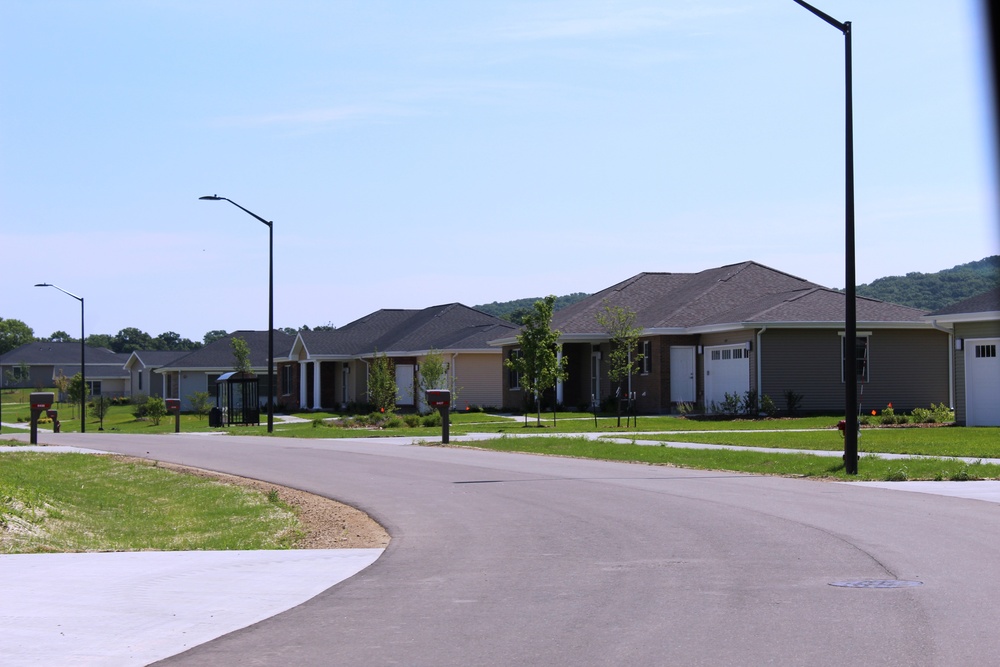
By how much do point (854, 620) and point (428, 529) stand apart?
6.25m

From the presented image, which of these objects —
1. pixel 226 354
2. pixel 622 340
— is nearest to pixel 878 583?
pixel 622 340

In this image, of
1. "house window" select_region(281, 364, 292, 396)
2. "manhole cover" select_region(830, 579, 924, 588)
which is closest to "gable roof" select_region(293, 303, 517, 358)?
"house window" select_region(281, 364, 292, 396)

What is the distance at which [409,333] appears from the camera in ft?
198

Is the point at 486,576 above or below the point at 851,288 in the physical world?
below

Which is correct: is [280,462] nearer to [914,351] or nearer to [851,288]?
[851,288]

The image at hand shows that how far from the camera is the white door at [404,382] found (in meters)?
57.4

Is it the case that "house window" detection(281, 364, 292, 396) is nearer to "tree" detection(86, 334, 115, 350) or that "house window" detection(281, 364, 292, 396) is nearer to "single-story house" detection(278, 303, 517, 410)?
"single-story house" detection(278, 303, 517, 410)

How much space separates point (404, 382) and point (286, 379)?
1390 centimetres

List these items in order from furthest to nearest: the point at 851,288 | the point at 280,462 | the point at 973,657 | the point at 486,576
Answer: the point at 280,462 → the point at 851,288 → the point at 486,576 → the point at 973,657

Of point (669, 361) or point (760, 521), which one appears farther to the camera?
point (669, 361)

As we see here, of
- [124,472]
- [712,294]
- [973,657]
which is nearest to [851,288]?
[973,657]

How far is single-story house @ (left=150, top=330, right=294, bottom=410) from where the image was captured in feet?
248

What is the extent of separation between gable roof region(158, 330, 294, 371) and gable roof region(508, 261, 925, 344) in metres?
30.0

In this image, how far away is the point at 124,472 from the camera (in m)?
22.4
